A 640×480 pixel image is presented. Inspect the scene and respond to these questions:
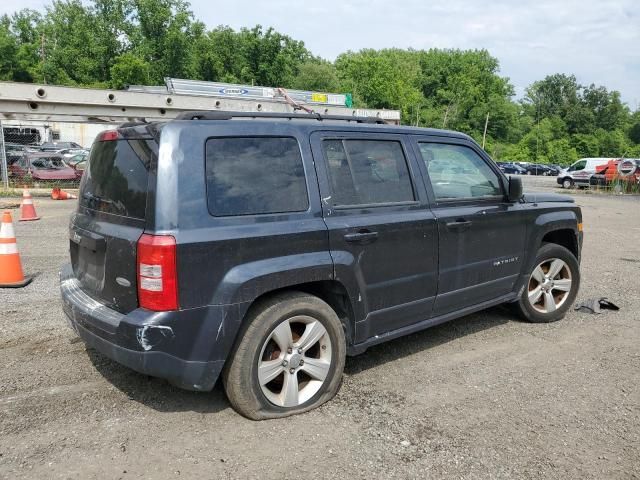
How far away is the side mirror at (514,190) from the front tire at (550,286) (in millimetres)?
718

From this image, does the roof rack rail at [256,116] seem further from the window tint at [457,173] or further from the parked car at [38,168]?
the parked car at [38,168]

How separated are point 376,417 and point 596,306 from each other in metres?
3.56

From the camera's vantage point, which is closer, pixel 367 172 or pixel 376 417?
pixel 376 417

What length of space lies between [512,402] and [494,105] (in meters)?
90.7

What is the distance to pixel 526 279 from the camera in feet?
16.7

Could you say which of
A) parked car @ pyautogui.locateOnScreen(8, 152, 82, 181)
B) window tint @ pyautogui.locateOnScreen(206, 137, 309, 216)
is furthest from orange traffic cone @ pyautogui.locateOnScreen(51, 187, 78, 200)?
window tint @ pyautogui.locateOnScreen(206, 137, 309, 216)

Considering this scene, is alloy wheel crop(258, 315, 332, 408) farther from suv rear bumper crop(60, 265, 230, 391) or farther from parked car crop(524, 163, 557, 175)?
parked car crop(524, 163, 557, 175)

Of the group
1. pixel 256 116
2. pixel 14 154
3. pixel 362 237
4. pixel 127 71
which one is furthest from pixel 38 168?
pixel 127 71

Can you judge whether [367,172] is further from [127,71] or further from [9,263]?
[127,71]

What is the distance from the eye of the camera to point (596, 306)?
19.1 ft

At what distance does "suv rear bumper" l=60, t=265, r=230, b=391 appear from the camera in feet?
9.75

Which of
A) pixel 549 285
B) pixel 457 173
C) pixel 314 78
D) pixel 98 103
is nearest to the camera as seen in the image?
pixel 457 173

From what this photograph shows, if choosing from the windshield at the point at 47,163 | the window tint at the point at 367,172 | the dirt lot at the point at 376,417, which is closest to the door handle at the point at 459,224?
the window tint at the point at 367,172

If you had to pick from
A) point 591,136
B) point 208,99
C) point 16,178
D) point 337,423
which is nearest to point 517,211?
point 337,423
